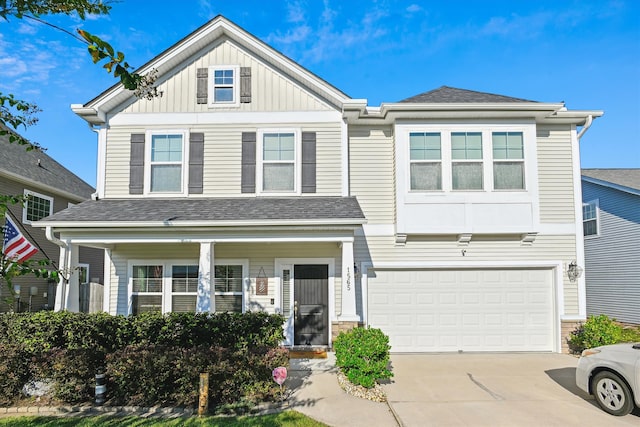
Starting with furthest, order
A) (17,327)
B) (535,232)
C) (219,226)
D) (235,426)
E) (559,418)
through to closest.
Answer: (535,232)
(219,226)
(17,327)
(559,418)
(235,426)

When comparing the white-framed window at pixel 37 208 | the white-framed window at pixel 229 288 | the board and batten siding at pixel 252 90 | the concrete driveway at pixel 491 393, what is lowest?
the concrete driveway at pixel 491 393

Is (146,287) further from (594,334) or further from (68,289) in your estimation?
(594,334)

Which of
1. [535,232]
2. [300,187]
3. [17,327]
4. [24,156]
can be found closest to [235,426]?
[17,327]

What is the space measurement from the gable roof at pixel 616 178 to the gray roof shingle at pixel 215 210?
380 inches

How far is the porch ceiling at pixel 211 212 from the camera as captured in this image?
8.47m

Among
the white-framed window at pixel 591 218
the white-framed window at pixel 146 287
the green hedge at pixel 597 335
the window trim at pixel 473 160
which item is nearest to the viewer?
the green hedge at pixel 597 335

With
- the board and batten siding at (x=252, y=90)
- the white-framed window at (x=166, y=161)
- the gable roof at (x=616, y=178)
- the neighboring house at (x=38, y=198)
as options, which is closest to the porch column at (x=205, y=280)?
the white-framed window at (x=166, y=161)

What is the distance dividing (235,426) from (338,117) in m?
7.18

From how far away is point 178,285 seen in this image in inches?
400

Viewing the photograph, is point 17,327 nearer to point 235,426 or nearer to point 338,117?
point 235,426

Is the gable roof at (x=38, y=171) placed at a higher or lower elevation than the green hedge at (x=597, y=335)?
higher

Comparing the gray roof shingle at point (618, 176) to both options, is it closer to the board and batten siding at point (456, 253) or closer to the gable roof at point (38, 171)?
the board and batten siding at point (456, 253)

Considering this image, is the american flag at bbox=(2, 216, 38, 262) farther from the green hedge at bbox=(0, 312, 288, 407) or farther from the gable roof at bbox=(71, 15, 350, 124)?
the gable roof at bbox=(71, 15, 350, 124)

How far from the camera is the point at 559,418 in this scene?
229 inches
